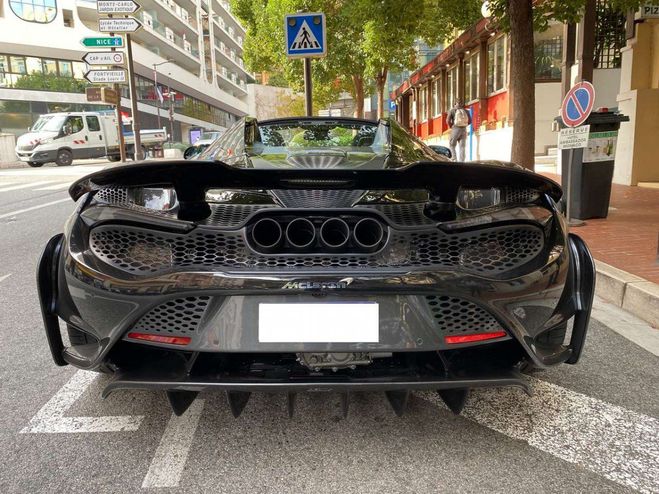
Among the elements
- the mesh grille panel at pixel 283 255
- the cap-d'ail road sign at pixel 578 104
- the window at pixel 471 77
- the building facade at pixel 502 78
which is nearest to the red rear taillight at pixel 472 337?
the mesh grille panel at pixel 283 255

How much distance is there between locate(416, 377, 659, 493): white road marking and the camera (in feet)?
6.65

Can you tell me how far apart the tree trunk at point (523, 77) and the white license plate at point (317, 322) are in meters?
6.64

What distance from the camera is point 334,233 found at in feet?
6.24

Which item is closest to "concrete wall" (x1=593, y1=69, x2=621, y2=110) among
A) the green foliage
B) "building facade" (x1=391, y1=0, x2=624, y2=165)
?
"building facade" (x1=391, y1=0, x2=624, y2=165)

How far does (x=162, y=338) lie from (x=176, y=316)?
0.10m

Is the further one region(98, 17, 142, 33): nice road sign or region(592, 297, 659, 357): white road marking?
region(98, 17, 142, 33): nice road sign

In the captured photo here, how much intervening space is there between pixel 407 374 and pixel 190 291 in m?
0.83

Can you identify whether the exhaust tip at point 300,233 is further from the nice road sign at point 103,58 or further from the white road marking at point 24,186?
the nice road sign at point 103,58

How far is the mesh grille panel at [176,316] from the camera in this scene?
5.99 ft

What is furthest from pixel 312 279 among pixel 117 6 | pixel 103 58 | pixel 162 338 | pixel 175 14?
pixel 175 14

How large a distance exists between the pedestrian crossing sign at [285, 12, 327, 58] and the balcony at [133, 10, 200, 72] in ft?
115

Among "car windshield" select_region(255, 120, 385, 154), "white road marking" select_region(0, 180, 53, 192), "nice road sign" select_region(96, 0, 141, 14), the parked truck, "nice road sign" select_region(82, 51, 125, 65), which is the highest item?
"nice road sign" select_region(96, 0, 141, 14)

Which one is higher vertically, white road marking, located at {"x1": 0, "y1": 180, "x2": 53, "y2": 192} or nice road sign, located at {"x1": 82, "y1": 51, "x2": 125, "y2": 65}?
nice road sign, located at {"x1": 82, "y1": 51, "x2": 125, "y2": 65}

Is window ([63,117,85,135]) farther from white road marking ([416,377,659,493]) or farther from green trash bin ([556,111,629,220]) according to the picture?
white road marking ([416,377,659,493])
